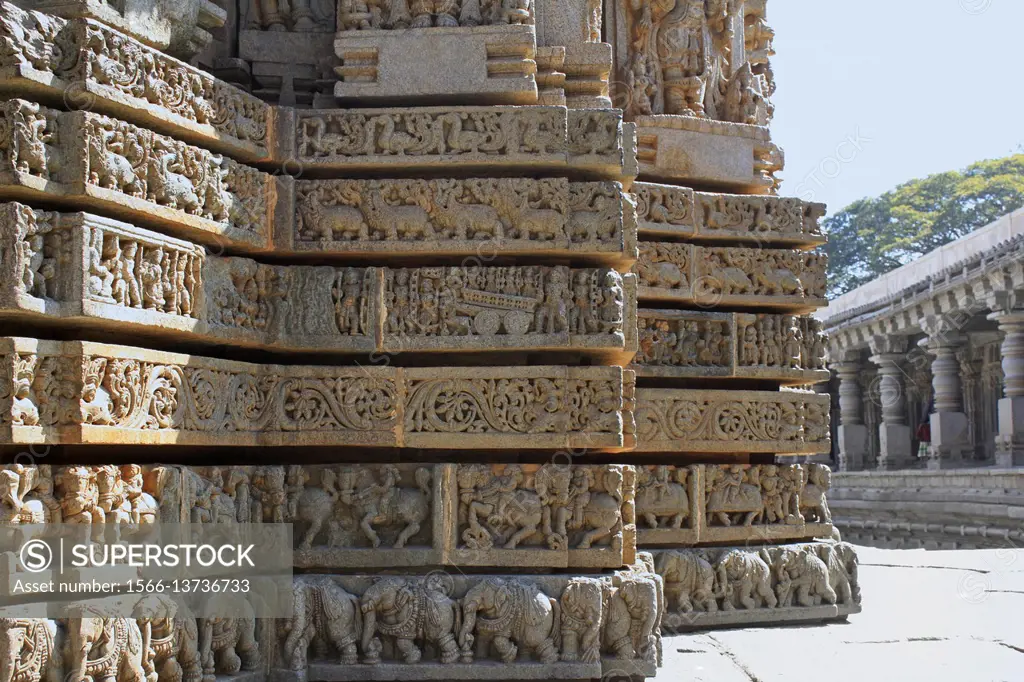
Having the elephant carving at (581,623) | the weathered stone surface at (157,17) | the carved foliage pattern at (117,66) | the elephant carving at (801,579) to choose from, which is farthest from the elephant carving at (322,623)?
the elephant carving at (801,579)

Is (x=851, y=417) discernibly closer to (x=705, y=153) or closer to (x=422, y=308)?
(x=705, y=153)

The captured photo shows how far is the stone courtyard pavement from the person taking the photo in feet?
17.7

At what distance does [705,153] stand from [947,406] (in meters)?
17.6

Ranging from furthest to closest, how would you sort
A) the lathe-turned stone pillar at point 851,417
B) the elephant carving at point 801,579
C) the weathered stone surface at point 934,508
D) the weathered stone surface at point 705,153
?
the lathe-turned stone pillar at point 851,417 → the weathered stone surface at point 934,508 → the weathered stone surface at point 705,153 → the elephant carving at point 801,579

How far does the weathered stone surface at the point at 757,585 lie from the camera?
6.96m

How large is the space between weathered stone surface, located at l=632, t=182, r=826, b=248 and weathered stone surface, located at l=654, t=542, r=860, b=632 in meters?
2.11

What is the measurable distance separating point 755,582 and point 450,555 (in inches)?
109

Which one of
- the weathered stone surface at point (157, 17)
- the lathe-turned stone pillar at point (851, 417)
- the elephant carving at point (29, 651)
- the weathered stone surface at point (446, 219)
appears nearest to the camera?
the elephant carving at point (29, 651)

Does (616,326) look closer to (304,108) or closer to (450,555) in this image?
(450,555)

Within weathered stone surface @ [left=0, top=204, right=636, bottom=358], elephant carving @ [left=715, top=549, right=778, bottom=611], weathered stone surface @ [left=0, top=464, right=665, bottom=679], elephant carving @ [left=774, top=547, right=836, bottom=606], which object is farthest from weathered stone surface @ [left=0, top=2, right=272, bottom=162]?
elephant carving @ [left=774, top=547, right=836, bottom=606]

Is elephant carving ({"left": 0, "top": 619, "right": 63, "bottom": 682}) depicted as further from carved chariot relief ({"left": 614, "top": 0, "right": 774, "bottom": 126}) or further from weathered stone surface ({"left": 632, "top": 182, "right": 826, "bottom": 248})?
carved chariot relief ({"left": 614, "top": 0, "right": 774, "bottom": 126})

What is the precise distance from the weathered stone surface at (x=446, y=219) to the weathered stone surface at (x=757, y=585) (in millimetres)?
2494

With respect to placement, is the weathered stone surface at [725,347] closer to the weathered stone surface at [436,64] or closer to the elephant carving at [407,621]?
the weathered stone surface at [436,64]

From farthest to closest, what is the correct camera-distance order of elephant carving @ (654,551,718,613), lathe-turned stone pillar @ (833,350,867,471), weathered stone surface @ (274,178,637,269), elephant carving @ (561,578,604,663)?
lathe-turned stone pillar @ (833,350,867,471), elephant carving @ (654,551,718,613), weathered stone surface @ (274,178,637,269), elephant carving @ (561,578,604,663)
